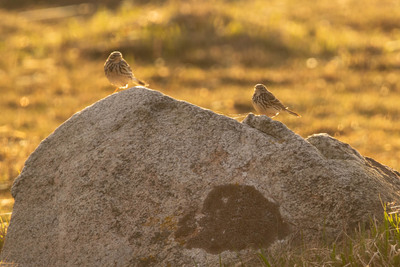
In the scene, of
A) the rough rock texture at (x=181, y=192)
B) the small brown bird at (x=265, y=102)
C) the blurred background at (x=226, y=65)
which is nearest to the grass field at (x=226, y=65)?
the blurred background at (x=226, y=65)

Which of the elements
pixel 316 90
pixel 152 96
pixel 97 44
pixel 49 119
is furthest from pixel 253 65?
pixel 152 96

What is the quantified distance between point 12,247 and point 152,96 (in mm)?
1958

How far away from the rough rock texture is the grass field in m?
6.73

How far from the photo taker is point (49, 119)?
1575cm

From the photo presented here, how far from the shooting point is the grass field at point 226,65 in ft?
49.8

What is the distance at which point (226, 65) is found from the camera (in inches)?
763

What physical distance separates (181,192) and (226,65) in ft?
45.7

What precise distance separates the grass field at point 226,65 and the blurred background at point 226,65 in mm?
33

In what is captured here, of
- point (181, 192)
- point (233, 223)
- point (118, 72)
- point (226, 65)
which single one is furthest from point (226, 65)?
point (233, 223)

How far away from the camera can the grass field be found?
1516 centimetres

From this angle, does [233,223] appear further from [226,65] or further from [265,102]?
[226,65]

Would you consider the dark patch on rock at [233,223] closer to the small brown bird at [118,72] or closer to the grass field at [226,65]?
the small brown bird at [118,72]

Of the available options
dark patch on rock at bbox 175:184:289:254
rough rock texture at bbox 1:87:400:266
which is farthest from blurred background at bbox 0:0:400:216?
dark patch on rock at bbox 175:184:289:254

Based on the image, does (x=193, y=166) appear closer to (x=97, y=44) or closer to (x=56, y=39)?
(x=97, y=44)
